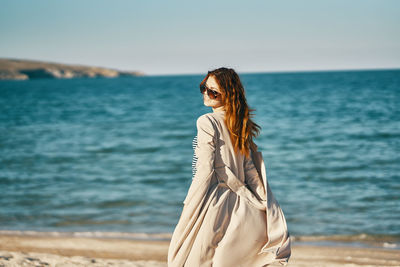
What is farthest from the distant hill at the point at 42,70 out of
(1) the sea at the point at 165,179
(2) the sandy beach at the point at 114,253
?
(2) the sandy beach at the point at 114,253

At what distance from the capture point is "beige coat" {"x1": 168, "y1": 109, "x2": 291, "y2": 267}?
9.45ft

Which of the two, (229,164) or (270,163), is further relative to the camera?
(270,163)

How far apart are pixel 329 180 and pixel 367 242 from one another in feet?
13.1

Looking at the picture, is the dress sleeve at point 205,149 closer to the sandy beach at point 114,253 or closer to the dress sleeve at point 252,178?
the dress sleeve at point 252,178

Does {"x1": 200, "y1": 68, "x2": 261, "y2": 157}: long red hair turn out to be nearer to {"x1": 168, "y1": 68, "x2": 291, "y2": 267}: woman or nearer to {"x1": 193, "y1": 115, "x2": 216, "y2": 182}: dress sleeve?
{"x1": 168, "y1": 68, "x2": 291, "y2": 267}: woman

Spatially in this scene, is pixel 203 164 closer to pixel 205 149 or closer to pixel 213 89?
pixel 205 149

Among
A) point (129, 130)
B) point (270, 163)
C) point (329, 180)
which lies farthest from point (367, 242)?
point (129, 130)

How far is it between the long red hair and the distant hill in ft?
496

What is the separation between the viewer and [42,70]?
5989 inches

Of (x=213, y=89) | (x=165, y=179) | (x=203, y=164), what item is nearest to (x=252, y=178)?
(x=203, y=164)

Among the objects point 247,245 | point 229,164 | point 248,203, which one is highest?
point 229,164

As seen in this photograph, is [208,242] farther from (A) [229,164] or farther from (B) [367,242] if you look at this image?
(B) [367,242]

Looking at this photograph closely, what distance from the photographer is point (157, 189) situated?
9.94 m

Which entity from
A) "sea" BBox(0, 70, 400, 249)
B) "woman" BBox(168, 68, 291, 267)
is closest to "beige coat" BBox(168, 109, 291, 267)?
"woman" BBox(168, 68, 291, 267)
